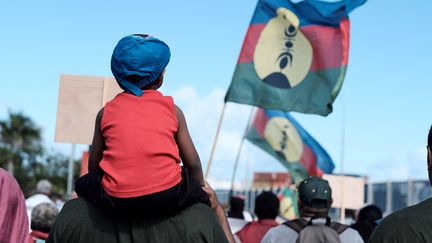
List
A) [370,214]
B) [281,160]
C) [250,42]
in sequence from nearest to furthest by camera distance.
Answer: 1. [370,214]
2. [250,42]
3. [281,160]

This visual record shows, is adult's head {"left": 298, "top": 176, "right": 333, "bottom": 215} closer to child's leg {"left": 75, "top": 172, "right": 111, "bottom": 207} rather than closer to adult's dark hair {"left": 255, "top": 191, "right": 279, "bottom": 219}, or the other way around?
adult's dark hair {"left": 255, "top": 191, "right": 279, "bottom": 219}

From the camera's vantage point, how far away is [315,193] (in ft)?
18.6

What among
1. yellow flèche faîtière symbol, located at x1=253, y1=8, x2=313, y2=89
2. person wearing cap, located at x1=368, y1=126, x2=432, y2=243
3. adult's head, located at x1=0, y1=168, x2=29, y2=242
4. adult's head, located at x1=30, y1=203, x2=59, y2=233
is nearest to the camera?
person wearing cap, located at x1=368, y1=126, x2=432, y2=243

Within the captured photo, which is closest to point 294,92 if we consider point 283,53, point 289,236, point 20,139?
point 283,53

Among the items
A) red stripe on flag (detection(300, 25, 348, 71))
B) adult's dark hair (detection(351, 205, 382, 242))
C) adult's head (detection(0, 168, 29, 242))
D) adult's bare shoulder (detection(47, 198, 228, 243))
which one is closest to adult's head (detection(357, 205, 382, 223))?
adult's dark hair (detection(351, 205, 382, 242))

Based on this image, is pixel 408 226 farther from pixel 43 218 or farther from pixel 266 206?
pixel 266 206

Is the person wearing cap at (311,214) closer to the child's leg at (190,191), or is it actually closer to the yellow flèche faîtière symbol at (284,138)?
the child's leg at (190,191)

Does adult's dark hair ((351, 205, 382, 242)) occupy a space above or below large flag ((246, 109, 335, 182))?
below

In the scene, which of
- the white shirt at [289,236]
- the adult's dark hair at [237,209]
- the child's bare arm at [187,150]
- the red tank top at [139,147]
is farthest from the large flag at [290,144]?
the red tank top at [139,147]

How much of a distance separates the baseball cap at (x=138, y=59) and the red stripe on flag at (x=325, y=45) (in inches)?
379

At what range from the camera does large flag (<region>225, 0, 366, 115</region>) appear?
1229 centimetres

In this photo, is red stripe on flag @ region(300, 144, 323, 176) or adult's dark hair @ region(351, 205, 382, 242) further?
red stripe on flag @ region(300, 144, 323, 176)

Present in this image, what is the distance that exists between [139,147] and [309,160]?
15217 millimetres

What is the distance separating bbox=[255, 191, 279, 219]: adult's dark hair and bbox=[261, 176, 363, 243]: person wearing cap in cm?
118
